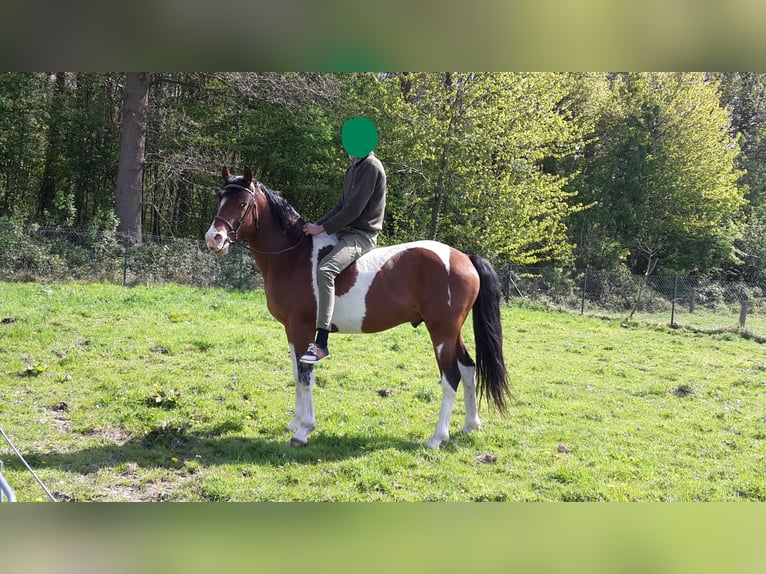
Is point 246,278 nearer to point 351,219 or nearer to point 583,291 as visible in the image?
point 351,219

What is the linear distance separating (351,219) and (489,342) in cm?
190

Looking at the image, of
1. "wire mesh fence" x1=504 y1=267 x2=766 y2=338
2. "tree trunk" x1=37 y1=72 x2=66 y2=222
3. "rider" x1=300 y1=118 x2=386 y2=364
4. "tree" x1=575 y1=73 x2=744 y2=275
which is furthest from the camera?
"tree" x1=575 y1=73 x2=744 y2=275

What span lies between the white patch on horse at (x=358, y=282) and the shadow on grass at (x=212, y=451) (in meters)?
1.14

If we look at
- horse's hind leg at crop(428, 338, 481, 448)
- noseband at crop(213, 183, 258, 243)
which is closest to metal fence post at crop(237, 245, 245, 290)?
noseband at crop(213, 183, 258, 243)

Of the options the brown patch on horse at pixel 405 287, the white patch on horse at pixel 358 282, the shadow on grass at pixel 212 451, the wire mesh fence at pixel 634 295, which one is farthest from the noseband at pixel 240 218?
the wire mesh fence at pixel 634 295

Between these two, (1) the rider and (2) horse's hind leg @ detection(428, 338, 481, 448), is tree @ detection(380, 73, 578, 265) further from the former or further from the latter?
(2) horse's hind leg @ detection(428, 338, 481, 448)

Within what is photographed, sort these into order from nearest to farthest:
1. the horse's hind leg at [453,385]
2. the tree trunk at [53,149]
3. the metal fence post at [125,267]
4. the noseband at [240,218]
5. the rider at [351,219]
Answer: the noseband at [240,218] < the rider at [351,219] < the horse's hind leg at [453,385] < the metal fence post at [125,267] < the tree trunk at [53,149]

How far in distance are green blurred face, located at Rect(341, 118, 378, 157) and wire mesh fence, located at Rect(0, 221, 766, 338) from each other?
1133 centimetres

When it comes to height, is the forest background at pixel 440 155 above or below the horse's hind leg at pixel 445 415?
above

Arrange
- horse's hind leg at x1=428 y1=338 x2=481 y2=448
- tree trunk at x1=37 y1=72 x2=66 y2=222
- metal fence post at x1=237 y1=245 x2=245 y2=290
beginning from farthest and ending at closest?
tree trunk at x1=37 y1=72 x2=66 y2=222 < metal fence post at x1=237 y1=245 x2=245 y2=290 < horse's hind leg at x1=428 y1=338 x2=481 y2=448

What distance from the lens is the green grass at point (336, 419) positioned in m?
4.20

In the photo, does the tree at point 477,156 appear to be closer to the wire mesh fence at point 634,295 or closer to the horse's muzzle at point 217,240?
the wire mesh fence at point 634,295

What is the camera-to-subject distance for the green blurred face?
484 centimetres
